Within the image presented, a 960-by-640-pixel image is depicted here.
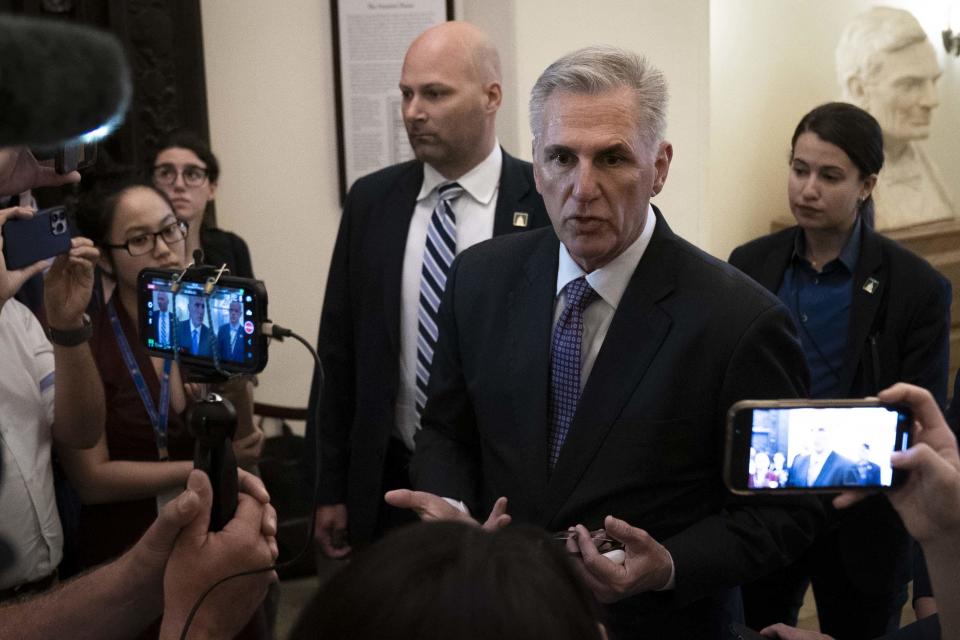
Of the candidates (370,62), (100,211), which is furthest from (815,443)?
(370,62)

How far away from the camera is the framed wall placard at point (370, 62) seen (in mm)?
4484

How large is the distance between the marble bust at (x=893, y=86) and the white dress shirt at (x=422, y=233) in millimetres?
2861

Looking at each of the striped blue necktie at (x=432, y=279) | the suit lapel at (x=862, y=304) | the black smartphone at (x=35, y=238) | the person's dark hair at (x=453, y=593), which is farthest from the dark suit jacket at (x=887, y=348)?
the person's dark hair at (x=453, y=593)

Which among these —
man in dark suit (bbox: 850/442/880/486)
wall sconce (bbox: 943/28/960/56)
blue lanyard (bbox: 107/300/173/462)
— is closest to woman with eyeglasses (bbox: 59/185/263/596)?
blue lanyard (bbox: 107/300/173/462)

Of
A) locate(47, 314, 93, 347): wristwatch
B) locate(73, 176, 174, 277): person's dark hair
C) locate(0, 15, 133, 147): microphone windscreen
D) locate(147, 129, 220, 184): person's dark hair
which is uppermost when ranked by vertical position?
locate(0, 15, 133, 147): microphone windscreen

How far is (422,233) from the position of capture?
9.57ft

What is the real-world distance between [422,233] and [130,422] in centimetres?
87

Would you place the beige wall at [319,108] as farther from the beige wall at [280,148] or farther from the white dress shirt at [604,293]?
the white dress shirt at [604,293]

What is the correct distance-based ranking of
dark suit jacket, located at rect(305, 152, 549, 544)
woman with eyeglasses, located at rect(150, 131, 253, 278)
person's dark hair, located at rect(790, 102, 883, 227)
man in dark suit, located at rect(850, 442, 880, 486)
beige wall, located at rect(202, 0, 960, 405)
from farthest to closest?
beige wall, located at rect(202, 0, 960, 405), woman with eyeglasses, located at rect(150, 131, 253, 278), person's dark hair, located at rect(790, 102, 883, 227), dark suit jacket, located at rect(305, 152, 549, 544), man in dark suit, located at rect(850, 442, 880, 486)

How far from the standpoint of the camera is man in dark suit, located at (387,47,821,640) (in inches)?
71.4

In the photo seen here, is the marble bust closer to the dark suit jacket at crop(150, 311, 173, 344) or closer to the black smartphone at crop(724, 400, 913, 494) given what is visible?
the black smartphone at crop(724, 400, 913, 494)

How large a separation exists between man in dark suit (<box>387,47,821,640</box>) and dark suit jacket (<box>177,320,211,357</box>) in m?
0.38

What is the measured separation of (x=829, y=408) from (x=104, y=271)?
77.2 inches

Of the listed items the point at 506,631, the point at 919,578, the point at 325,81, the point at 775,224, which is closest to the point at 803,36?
the point at 775,224
